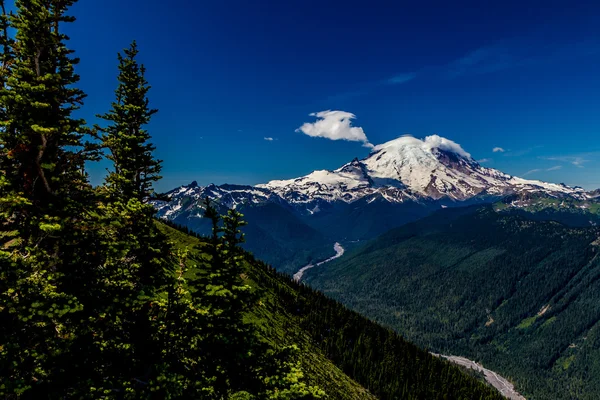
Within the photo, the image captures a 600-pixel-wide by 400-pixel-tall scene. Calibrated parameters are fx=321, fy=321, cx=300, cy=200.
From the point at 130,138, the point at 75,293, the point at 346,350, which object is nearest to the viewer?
the point at 75,293

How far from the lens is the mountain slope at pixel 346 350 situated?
110 metres

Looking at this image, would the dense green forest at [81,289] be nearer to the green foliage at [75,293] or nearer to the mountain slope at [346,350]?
the green foliage at [75,293]

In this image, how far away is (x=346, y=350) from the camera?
13412 cm

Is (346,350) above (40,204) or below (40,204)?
below

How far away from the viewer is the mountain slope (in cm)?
10950

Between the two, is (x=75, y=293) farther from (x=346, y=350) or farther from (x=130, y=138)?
(x=346, y=350)

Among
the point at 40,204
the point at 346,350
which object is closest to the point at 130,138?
the point at 40,204

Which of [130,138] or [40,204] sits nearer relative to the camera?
[40,204]

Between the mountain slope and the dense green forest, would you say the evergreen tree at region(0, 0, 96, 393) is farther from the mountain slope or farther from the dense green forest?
the mountain slope

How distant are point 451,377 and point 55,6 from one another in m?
190

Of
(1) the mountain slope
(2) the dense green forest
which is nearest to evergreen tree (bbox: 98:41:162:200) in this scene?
(2) the dense green forest

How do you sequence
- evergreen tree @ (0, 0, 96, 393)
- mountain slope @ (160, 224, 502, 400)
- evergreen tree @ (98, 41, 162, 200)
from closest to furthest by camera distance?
evergreen tree @ (0, 0, 96, 393) < evergreen tree @ (98, 41, 162, 200) < mountain slope @ (160, 224, 502, 400)

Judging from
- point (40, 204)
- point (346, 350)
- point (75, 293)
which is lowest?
Result: point (346, 350)

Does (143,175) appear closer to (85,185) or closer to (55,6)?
(85,185)
